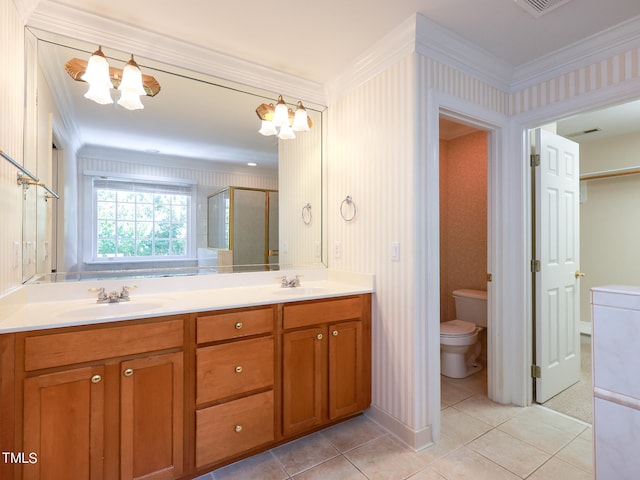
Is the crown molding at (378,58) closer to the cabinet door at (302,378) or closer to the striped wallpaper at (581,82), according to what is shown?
the striped wallpaper at (581,82)

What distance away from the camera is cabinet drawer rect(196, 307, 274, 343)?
1.57 meters

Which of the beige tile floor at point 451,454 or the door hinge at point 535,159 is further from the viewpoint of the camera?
the door hinge at point 535,159

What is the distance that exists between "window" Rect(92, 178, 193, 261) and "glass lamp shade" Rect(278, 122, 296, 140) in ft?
2.57

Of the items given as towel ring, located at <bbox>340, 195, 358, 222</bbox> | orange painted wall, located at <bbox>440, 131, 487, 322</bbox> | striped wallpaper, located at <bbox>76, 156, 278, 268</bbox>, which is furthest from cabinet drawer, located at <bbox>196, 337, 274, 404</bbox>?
orange painted wall, located at <bbox>440, 131, 487, 322</bbox>

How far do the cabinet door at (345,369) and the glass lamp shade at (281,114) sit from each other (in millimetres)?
→ 1481

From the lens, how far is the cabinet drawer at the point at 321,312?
1.84 metres

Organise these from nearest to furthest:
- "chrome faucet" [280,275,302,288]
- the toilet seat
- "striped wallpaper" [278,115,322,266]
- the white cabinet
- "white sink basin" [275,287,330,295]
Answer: the white cabinet
"white sink basin" [275,287,330,295]
"chrome faucet" [280,275,302,288]
"striped wallpaper" [278,115,322,266]
the toilet seat

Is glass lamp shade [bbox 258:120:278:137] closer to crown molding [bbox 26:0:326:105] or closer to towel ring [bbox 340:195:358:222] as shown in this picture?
crown molding [bbox 26:0:326:105]

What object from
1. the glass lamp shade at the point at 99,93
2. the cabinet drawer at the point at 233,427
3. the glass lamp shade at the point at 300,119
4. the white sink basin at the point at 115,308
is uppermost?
the glass lamp shade at the point at 300,119

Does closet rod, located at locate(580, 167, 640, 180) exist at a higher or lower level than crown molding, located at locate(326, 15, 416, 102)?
lower

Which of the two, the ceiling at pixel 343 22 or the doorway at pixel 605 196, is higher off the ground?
the ceiling at pixel 343 22

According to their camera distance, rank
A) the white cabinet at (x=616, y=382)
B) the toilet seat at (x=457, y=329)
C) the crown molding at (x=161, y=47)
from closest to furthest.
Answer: the white cabinet at (x=616, y=382) → the crown molding at (x=161, y=47) → the toilet seat at (x=457, y=329)

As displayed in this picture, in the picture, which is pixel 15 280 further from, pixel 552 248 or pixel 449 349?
pixel 552 248

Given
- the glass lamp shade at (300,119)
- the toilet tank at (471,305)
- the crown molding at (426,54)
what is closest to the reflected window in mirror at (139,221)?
the glass lamp shade at (300,119)
